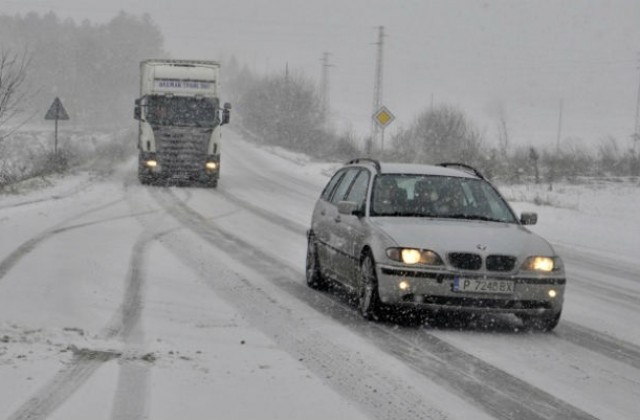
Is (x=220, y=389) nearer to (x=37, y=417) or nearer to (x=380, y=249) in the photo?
(x=37, y=417)

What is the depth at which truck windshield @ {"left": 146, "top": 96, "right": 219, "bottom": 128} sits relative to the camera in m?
26.9

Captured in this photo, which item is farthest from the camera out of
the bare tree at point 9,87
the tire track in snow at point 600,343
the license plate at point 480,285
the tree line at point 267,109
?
the tree line at point 267,109

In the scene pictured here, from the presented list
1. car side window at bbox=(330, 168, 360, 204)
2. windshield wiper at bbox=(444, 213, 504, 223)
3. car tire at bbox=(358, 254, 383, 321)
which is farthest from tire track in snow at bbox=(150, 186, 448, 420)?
windshield wiper at bbox=(444, 213, 504, 223)

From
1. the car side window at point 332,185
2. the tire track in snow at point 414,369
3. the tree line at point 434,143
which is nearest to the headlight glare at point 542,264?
the tire track in snow at point 414,369

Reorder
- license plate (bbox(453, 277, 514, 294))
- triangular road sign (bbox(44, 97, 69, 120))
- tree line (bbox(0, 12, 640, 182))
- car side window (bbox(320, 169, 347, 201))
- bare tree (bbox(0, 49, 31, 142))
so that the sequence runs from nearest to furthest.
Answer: license plate (bbox(453, 277, 514, 294)) → car side window (bbox(320, 169, 347, 201)) → bare tree (bbox(0, 49, 31, 142)) → triangular road sign (bbox(44, 97, 69, 120)) → tree line (bbox(0, 12, 640, 182))

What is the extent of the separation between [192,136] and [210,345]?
21.1 m

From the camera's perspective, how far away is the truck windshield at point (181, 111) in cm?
2686

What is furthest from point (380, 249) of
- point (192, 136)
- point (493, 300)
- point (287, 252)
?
point (192, 136)

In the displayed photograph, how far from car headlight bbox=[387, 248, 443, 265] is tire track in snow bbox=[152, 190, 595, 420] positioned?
616 millimetres

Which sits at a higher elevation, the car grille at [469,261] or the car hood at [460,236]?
the car hood at [460,236]

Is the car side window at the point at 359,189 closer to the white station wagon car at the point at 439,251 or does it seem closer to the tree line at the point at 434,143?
Result: the white station wagon car at the point at 439,251

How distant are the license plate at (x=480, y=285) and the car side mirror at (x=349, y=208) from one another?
1494mm

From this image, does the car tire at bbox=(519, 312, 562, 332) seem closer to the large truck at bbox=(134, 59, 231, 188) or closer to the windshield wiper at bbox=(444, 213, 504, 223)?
the windshield wiper at bbox=(444, 213, 504, 223)

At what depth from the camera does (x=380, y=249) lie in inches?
312
